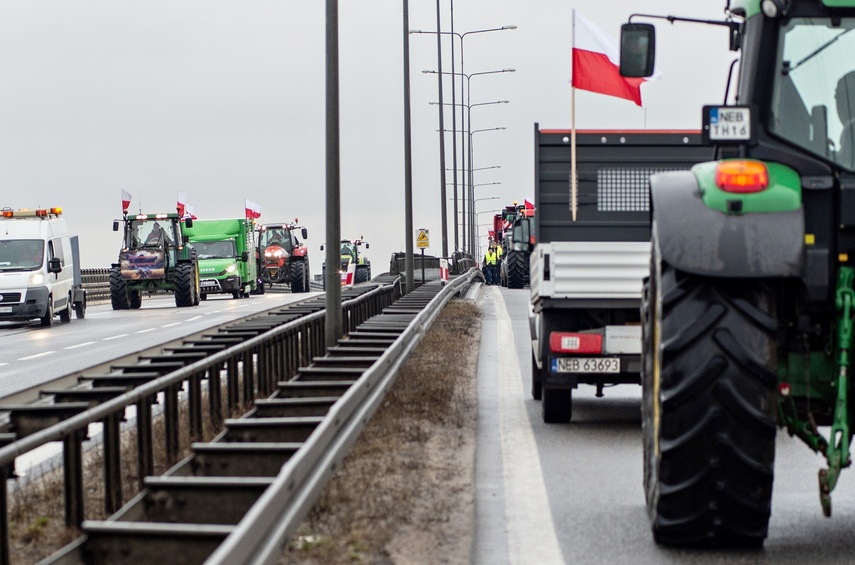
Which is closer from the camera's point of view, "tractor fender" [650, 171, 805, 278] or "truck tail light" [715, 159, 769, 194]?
"tractor fender" [650, 171, 805, 278]

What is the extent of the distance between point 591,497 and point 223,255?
4894cm

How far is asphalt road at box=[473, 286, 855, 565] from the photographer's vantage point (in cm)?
731

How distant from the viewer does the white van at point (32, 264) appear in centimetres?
3572

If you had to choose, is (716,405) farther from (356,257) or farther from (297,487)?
(356,257)

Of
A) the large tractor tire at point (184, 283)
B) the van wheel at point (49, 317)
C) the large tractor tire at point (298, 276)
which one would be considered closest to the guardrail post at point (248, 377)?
the van wheel at point (49, 317)

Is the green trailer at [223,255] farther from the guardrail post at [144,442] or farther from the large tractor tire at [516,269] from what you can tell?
the guardrail post at [144,442]

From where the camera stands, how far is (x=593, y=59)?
15.9m

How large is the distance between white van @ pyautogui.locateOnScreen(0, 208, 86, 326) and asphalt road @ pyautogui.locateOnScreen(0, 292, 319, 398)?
498 millimetres

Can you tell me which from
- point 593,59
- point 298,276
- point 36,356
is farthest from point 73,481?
point 298,276

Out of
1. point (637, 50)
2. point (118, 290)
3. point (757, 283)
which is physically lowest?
point (118, 290)

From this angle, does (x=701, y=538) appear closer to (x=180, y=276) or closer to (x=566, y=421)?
(x=566, y=421)

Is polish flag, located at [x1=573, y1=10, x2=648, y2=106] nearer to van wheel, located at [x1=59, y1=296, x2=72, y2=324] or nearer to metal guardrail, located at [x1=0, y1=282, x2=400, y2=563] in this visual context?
metal guardrail, located at [x1=0, y1=282, x2=400, y2=563]

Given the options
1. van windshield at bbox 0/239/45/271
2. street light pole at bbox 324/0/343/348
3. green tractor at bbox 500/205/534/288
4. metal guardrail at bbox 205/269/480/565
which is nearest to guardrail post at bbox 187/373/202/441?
metal guardrail at bbox 205/269/480/565

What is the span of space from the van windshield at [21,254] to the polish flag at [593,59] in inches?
893
